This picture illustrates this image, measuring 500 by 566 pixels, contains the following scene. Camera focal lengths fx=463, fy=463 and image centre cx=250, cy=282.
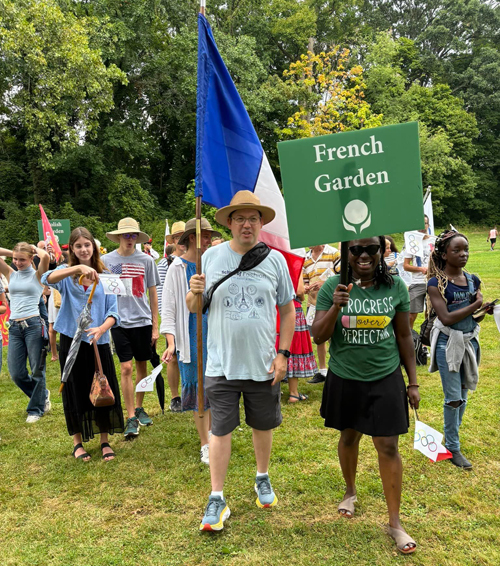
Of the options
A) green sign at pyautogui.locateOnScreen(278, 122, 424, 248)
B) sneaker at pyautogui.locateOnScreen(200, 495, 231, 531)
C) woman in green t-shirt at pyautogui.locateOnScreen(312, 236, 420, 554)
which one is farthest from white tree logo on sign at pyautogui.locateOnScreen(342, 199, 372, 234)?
sneaker at pyautogui.locateOnScreen(200, 495, 231, 531)

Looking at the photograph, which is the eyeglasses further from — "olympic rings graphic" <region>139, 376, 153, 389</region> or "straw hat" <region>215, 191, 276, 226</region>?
"olympic rings graphic" <region>139, 376, 153, 389</region>

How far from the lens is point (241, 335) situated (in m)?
3.08

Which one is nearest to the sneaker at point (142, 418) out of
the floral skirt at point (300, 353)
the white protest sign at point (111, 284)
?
the white protest sign at point (111, 284)

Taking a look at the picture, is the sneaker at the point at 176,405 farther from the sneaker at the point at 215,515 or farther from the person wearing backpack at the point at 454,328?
the person wearing backpack at the point at 454,328

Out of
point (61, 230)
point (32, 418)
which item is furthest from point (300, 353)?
point (61, 230)

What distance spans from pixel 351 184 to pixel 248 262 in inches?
35.4

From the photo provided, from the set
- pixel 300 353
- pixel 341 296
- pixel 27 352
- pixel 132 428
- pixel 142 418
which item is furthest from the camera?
pixel 300 353

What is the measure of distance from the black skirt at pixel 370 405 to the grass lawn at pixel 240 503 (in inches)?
29.5

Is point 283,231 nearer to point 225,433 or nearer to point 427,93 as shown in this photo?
point 225,433

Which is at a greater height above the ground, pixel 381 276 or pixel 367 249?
pixel 367 249

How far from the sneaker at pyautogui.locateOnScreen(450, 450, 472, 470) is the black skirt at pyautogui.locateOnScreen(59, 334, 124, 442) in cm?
300

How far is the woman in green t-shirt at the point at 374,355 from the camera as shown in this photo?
2.83m

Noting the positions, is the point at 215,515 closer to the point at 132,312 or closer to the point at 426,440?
the point at 426,440

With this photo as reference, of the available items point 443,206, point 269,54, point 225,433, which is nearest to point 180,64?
point 269,54
